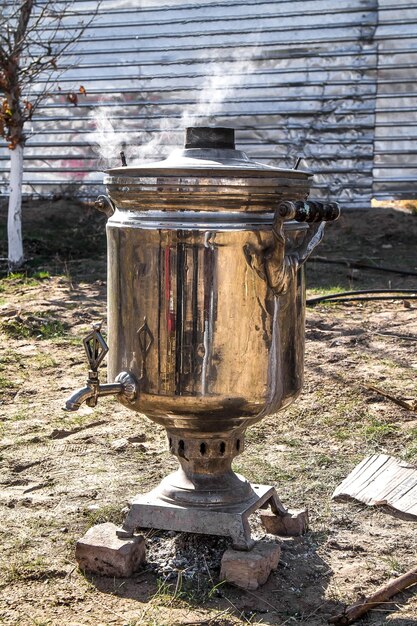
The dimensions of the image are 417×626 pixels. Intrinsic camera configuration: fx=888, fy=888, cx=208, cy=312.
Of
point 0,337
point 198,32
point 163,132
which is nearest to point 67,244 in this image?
point 163,132

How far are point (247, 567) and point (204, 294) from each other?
2.57 ft

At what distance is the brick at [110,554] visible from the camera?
260 cm

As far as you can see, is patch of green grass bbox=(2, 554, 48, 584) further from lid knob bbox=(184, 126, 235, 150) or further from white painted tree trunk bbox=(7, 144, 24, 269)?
white painted tree trunk bbox=(7, 144, 24, 269)

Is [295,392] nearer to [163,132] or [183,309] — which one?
[183,309]

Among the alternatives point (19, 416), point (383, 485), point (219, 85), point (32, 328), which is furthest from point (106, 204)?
point (219, 85)

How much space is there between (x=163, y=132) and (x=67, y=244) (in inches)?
91.5

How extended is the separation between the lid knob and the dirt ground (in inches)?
49.2

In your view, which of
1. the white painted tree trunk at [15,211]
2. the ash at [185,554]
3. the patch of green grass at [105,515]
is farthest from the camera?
the white painted tree trunk at [15,211]

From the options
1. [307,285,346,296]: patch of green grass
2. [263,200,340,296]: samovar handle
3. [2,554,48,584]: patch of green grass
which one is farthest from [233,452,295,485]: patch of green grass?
[307,285,346,296]: patch of green grass

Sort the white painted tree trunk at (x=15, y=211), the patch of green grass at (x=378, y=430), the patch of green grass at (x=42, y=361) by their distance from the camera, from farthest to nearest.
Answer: the white painted tree trunk at (x=15, y=211) → the patch of green grass at (x=42, y=361) → the patch of green grass at (x=378, y=430)

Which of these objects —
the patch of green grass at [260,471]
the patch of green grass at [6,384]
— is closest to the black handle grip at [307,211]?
the patch of green grass at [260,471]

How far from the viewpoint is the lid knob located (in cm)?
259

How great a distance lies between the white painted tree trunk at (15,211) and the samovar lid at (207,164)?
19.1 ft

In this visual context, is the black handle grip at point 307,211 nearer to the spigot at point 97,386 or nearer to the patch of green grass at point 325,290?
the spigot at point 97,386
